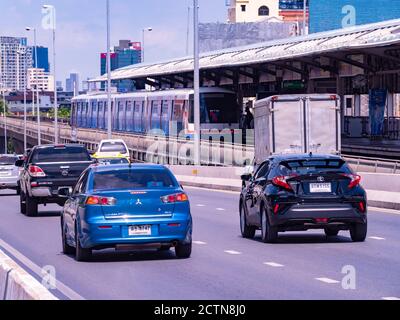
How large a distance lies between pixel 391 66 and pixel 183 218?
1617 inches

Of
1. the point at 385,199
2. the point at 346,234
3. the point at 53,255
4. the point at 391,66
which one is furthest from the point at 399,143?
the point at 53,255

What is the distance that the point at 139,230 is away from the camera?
17.6m

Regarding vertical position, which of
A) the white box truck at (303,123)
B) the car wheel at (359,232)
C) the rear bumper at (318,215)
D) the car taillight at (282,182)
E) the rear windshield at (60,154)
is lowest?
the car wheel at (359,232)

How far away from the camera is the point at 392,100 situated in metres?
71.6

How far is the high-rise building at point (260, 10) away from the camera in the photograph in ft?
577

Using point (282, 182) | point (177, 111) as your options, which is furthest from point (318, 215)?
point (177, 111)

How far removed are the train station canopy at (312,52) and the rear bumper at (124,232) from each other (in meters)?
26.2

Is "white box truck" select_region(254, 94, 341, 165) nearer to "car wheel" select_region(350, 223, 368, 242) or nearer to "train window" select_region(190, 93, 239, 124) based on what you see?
"car wheel" select_region(350, 223, 368, 242)

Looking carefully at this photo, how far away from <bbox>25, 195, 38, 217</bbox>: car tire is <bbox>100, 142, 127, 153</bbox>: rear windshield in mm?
26700

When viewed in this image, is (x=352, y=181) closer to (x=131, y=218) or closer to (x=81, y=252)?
(x=131, y=218)

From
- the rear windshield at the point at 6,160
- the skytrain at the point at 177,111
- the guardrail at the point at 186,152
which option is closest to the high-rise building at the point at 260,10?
the guardrail at the point at 186,152

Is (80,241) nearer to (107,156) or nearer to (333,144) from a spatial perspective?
(333,144)

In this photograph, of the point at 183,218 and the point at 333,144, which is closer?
the point at 183,218

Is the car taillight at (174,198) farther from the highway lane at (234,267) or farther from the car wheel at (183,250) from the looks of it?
the highway lane at (234,267)
